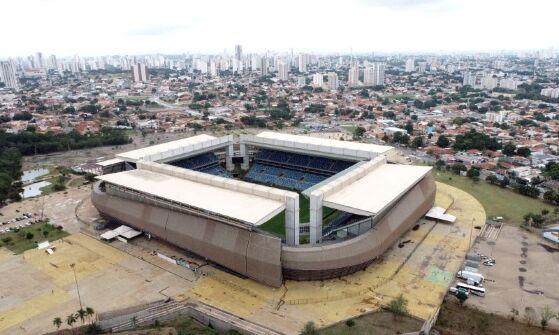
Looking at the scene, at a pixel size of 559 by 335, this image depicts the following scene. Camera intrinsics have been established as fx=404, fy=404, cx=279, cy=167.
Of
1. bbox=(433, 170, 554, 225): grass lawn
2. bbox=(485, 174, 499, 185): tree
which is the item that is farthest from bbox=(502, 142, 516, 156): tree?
bbox=(433, 170, 554, 225): grass lawn

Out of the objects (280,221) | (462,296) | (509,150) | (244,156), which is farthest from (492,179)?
(244,156)

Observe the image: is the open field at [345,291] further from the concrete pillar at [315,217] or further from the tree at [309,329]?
the concrete pillar at [315,217]

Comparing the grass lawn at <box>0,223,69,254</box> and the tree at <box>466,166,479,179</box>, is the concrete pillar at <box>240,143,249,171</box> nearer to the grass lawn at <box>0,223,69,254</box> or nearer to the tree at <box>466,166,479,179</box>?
the grass lawn at <box>0,223,69,254</box>

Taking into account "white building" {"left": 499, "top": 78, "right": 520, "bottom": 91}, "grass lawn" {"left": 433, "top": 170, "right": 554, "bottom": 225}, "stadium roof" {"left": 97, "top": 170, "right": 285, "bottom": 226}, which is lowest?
"grass lawn" {"left": 433, "top": 170, "right": 554, "bottom": 225}

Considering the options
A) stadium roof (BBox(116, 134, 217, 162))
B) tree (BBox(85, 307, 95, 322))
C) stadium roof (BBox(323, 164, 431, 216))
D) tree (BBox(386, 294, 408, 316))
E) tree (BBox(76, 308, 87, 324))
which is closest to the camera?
tree (BBox(76, 308, 87, 324))

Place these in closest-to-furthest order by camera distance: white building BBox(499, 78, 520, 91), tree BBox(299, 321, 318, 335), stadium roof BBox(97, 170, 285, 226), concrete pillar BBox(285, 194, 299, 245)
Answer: tree BBox(299, 321, 318, 335), stadium roof BBox(97, 170, 285, 226), concrete pillar BBox(285, 194, 299, 245), white building BBox(499, 78, 520, 91)

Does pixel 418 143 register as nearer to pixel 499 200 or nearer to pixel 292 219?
pixel 499 200

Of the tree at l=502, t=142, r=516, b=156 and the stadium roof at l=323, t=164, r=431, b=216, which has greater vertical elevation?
the stadium roof at l=323, t=164, r=431, b=216

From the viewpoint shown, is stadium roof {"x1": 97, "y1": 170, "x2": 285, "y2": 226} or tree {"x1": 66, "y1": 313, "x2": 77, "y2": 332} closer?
tree {"x1": 66, "y1": 313, "x2": 77, "y2": 332}
